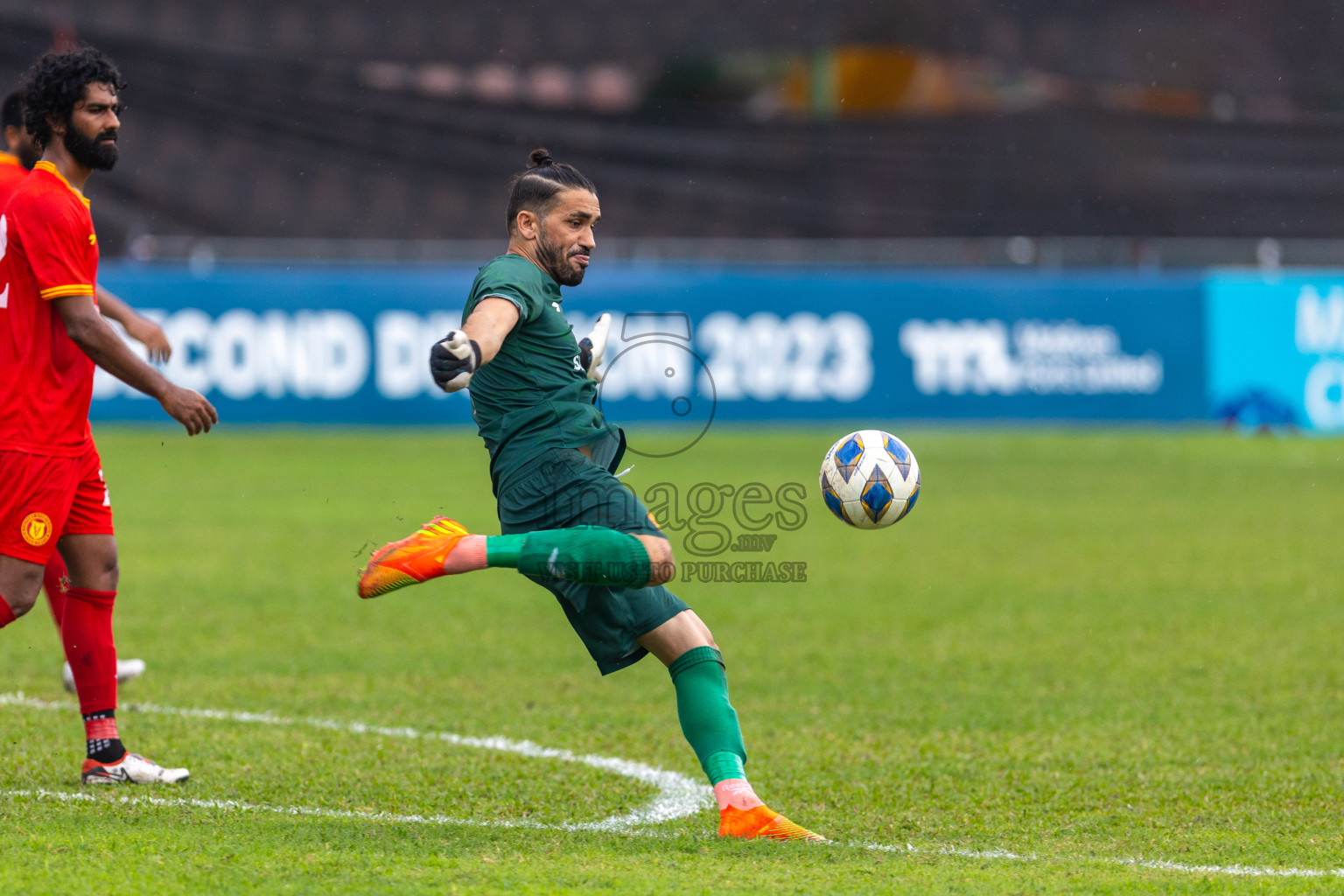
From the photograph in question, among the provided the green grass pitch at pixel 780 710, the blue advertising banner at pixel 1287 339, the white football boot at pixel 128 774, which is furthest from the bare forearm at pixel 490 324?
the blue advertising banner at pixel 1287 339

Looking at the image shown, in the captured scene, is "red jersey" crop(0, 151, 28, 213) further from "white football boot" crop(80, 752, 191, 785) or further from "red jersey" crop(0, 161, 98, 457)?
"white football boot" crop(80, 752, 191, 785)

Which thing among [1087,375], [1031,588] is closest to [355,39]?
[1087,375]

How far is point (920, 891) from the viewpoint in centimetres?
366

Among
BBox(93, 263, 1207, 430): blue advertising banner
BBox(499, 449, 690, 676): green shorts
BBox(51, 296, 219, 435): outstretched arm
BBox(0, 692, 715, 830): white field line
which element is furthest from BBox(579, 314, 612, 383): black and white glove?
BBox(93, 263, 1207, 430): blue advertising banner

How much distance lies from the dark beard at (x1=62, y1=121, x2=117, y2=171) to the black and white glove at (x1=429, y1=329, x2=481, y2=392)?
67.5 inches

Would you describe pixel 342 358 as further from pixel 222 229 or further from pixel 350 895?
pixel 350 895

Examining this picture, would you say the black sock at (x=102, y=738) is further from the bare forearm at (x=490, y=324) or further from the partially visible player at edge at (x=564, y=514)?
the bare forearm at (x=490, y=324)

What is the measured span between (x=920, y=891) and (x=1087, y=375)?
52.9 ft

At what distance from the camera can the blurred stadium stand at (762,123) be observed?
64.0ft

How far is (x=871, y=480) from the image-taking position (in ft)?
17.3

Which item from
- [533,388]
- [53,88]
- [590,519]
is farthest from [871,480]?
[53,88]

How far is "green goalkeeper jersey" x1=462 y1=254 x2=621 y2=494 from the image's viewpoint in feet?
14.2

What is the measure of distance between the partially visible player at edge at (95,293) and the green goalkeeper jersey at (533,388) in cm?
135

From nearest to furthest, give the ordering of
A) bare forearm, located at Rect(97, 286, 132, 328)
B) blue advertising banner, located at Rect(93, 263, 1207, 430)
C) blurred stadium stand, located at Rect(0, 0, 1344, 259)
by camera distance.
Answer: bare forearm, located at Rect(97, 286, 132, 328) < blue advertising banner, located at Rect(93, 263, 1207, 430) < blurred stadium stand, located at Rect(0, 0, 1344, 259)
